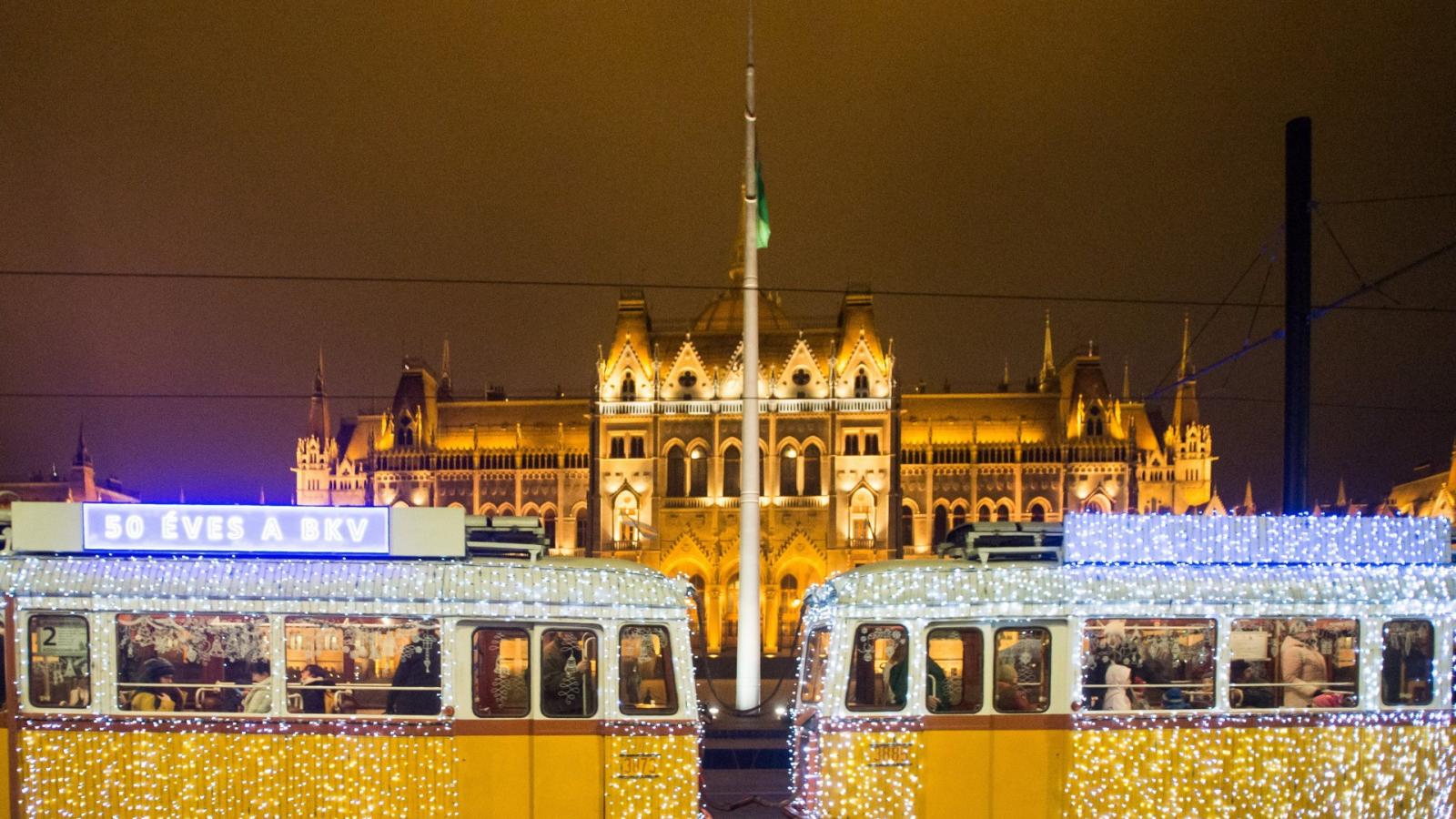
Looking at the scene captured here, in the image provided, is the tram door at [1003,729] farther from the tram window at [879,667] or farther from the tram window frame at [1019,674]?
the tram window at [879,667]

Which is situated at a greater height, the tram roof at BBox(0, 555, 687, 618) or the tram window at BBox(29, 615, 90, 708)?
the tram roof at BBox(0, 555, 687, 618)

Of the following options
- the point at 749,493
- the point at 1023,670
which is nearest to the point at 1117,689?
the point at 1023,670

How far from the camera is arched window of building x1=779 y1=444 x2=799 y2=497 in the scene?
50.8 meters

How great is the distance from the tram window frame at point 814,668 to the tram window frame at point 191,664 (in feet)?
14.2

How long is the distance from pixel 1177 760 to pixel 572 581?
497 cm

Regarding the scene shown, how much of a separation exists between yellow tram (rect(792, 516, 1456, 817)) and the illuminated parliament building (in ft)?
115

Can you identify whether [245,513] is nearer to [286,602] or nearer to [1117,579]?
[286,602]

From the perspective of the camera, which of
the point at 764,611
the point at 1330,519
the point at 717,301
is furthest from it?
the point at 717,301

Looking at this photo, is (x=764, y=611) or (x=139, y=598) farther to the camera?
(x=764, y=611)

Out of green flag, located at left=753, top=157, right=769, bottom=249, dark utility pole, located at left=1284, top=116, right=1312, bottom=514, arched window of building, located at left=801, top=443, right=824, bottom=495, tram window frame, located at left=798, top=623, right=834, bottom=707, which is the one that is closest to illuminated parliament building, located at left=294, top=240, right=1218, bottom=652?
arched window of building, located at left=801, top=443, right=824, bottom=495

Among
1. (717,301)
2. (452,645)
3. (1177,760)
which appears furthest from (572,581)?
(717,301)

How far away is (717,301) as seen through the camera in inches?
2324

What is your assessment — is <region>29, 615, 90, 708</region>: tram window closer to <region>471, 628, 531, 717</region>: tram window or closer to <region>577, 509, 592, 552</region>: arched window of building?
<region>471, 628, 531, 717</region>: tram window

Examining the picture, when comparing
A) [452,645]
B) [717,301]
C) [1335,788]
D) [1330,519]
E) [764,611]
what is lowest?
[764,611]
